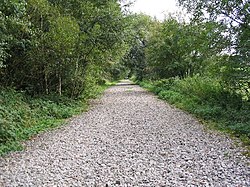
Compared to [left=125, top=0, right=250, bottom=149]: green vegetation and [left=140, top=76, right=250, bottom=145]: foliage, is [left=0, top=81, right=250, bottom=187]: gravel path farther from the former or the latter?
[left=125, top=0, right=250, bottom=149]: green vegetation

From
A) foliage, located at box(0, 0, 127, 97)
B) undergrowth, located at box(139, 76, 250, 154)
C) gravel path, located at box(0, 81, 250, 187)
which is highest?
foliage, located at box(0, 0, 127, 97)

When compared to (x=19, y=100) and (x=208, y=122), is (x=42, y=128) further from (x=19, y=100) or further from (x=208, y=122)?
(x=208, y=122)

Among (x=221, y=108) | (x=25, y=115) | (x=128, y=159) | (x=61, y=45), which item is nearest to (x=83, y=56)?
(x=61, y=45)

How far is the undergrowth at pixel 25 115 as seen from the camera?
274 inches

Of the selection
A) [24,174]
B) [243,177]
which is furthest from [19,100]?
[243,177]

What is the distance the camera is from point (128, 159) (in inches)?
225

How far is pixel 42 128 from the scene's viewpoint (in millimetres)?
8930

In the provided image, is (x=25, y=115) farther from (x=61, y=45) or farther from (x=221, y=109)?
(x=221, y=109)

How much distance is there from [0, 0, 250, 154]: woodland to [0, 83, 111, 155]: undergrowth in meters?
0.03

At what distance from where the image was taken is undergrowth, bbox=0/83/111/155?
6.97m

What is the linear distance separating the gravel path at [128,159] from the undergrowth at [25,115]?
0.39m

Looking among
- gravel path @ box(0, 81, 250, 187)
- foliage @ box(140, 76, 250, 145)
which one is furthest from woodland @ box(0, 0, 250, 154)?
gravel path @ box(0, 81, 250, 187)

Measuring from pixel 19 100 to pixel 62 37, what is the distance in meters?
3.29

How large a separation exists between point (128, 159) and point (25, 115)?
5.07 meters
